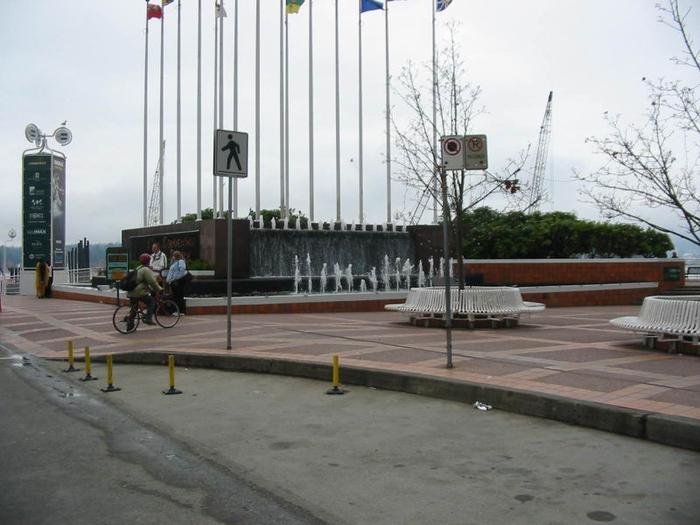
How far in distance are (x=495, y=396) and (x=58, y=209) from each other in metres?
32.7

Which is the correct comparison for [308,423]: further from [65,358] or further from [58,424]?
[65,358]

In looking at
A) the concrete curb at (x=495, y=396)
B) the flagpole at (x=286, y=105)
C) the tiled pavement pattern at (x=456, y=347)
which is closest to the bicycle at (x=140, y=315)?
the tiled pavement pattern at (x=456, y=347)

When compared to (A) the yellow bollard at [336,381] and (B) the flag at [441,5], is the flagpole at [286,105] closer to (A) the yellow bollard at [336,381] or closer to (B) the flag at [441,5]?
(B) the flag at [441,5]

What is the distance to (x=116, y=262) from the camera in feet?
64.9

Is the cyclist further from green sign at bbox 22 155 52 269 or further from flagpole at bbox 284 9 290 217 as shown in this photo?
green sign at bbox 22 155 52 269

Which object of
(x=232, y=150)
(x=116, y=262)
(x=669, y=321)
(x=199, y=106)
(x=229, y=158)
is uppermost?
(x=199, y=106)

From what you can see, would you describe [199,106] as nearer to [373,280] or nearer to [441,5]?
[441,5]

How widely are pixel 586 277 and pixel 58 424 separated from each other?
24.3 metres

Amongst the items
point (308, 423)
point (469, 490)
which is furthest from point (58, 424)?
point (469, 490)

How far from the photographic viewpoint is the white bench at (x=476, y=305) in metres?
14.4

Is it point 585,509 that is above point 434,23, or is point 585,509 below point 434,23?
below

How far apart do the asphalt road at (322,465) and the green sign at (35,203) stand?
95.5 feet

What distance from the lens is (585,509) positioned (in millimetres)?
4492

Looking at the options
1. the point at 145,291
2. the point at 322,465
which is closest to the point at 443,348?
the point at 322,465
